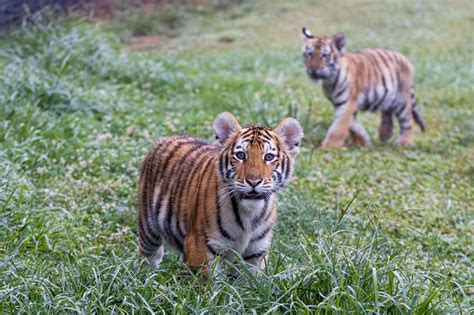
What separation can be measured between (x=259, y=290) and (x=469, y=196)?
3.78 m

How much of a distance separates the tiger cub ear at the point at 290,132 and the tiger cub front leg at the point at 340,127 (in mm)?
3658

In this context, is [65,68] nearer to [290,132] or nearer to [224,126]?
[224,126]

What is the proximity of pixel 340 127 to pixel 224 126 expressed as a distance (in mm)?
3923

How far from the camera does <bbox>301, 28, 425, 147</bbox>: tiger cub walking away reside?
26.8ft

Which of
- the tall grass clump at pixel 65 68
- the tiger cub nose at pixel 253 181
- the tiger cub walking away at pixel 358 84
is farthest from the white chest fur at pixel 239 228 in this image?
the tiger cub walking away at pixel 358 84

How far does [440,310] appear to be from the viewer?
3730 mm

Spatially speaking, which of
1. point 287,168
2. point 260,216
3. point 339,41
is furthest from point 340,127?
point 260,216

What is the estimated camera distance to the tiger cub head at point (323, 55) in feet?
26.7

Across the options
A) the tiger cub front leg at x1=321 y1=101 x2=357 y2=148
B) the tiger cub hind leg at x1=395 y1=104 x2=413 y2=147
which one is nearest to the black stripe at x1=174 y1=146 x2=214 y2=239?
the tiger cub front leg at x1=321 y1=101 x2=357 y2=148

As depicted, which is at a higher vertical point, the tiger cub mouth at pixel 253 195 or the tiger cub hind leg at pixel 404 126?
the tiger cub mouth at pixel 253 195

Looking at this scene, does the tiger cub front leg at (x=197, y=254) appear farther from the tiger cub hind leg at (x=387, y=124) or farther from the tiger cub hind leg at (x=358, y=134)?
the tiger cub hind leg at (x=387, y=124)

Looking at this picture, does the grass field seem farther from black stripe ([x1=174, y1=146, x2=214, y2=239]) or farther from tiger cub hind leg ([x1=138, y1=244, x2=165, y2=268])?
black stripe ([x1=174, y1=146, x2=214, y2=239])

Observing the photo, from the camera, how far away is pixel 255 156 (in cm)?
414

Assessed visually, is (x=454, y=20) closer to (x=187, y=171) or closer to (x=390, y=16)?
(x=390, y=16)
